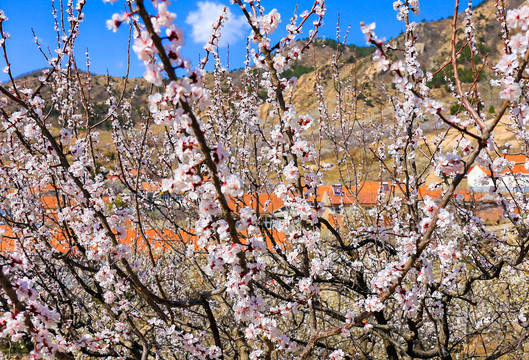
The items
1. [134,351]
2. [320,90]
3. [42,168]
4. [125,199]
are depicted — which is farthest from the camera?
[320,90]

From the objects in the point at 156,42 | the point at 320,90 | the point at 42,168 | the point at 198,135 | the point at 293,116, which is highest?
the point at 320,90

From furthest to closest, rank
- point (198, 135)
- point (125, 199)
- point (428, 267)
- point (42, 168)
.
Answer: point (125, 199) → point (42, 168) → point (428, 267) → point (198, 135)

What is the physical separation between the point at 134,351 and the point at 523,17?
14.0 ft

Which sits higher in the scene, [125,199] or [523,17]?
[125,199]

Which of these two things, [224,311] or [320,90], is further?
[320,90]

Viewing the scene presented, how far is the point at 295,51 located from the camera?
2354 mm

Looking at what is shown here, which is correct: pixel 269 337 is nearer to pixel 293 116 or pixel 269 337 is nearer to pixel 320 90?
pixel 293 116

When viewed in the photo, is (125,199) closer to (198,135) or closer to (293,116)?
(293,116)

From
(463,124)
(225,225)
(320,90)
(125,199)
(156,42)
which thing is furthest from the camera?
→ (320,90)

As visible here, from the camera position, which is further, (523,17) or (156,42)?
(523,17)

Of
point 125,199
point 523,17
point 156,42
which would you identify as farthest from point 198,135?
point 125,199

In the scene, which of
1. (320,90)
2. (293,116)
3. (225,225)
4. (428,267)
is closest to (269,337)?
(225,225)

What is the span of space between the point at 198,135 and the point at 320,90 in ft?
14.0

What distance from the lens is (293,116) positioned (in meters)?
2.16
